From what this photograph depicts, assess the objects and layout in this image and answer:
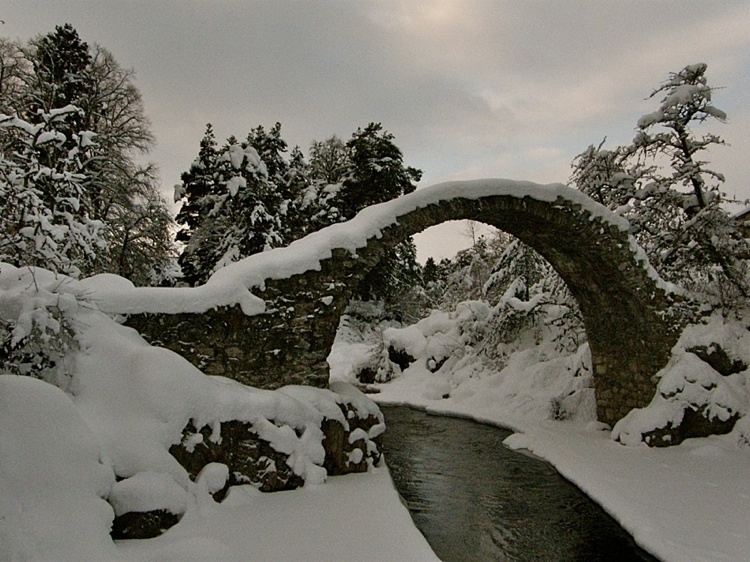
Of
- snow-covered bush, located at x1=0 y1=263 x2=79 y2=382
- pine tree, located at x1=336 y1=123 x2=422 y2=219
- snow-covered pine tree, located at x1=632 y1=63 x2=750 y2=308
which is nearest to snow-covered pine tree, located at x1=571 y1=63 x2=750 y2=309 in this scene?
snow-covered pine tree, located at x1=632 y1=63 x2=750 y2=308

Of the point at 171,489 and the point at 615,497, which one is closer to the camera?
the point at 171,489

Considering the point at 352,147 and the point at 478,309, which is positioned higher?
the point at 352,147

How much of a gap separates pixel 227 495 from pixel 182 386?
1.19 m

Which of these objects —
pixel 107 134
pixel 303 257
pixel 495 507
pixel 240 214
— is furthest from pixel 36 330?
pixel 240 214

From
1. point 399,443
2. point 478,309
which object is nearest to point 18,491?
point 399,443

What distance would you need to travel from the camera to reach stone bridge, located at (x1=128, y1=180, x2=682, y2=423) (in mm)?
6523

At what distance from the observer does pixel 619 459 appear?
297 inches

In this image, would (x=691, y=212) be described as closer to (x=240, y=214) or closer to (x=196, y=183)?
(x=240, y=214)

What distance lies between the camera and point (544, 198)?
843 cm

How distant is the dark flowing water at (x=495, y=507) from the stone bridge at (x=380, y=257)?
7.22 ft

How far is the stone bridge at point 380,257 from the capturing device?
6.52 meters

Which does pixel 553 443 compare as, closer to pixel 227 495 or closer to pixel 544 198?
pixel 544 198

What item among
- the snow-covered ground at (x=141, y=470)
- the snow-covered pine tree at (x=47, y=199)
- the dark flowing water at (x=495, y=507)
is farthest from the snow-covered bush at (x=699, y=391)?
the snow-covered pine tree at (x=47, y=199)

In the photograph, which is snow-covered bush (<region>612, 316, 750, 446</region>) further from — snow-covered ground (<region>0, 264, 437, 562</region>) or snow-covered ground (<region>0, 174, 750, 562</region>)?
snow-covered ground (<region>0, 264, 437, 562</region>)
